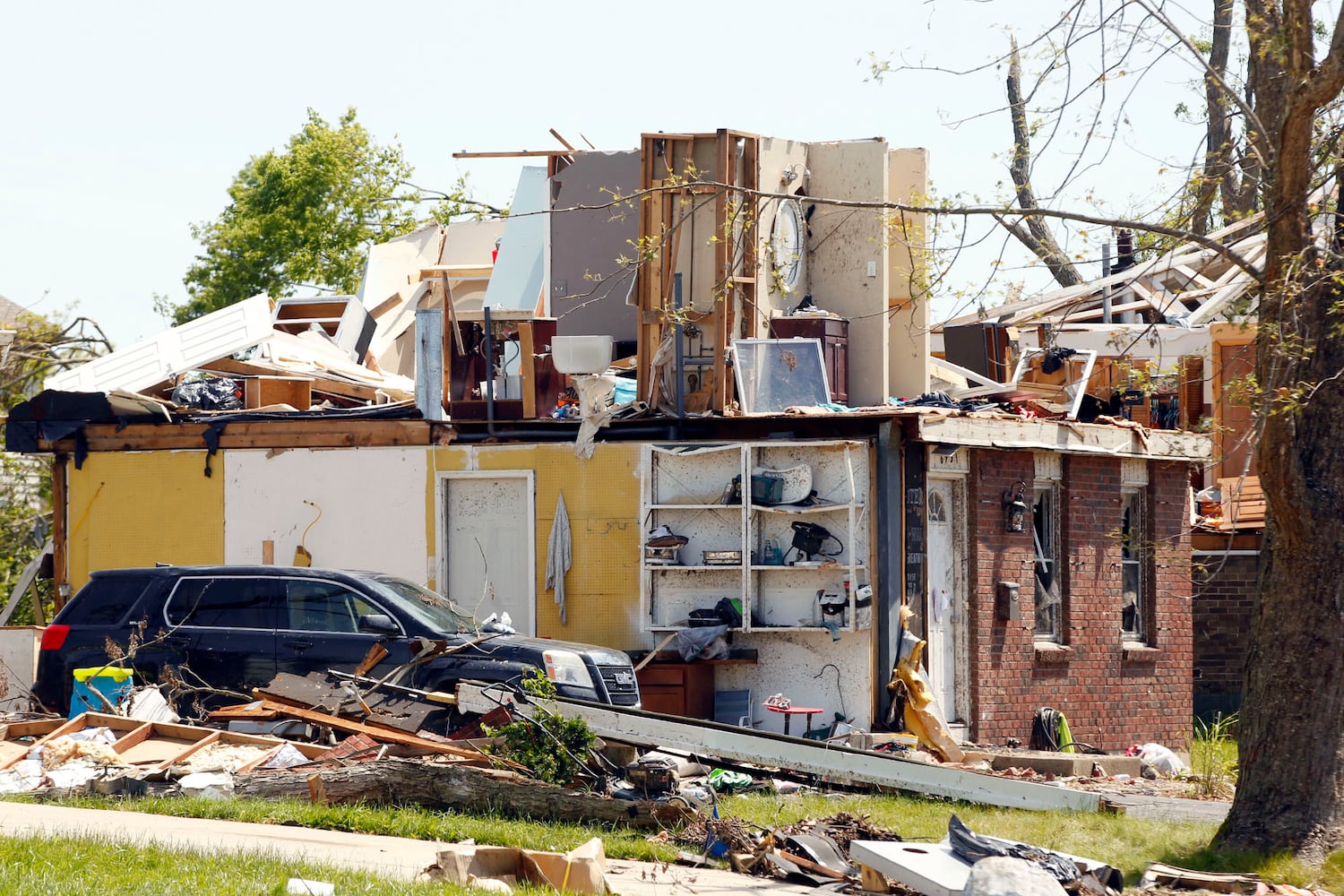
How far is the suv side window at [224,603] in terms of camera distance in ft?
42.7

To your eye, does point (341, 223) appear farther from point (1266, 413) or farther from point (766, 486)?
point (1266, 413)

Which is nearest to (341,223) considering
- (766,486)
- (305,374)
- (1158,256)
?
(305,374)

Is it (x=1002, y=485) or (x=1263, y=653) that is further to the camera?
(x=1002, y=485)

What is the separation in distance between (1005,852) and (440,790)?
3.78 m

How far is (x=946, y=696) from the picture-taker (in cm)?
1609

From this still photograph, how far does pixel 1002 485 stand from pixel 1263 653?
667cm

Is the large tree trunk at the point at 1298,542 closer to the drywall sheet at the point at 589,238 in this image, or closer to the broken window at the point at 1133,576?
the broken window at the point at 1133,576

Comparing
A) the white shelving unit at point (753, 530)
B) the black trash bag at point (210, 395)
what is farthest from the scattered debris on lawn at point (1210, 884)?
the black trash bag at point (210, 395)

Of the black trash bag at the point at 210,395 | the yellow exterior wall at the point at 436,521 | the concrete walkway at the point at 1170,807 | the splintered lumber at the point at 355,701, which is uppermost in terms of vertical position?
the black trash bag at the point at 210,395

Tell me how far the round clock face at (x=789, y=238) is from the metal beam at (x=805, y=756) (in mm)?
7402

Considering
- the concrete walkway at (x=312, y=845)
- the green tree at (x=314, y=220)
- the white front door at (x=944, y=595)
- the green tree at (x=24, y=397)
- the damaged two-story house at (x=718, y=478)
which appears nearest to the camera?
the concrete walkway at (x=312, y=845)

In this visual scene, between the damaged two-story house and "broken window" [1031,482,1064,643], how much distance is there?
0.10 ft

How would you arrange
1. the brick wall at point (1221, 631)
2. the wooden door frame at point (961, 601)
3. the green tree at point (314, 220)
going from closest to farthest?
the wooden door frame at point (961, 601)
the brick wall at point (1221, 631)
the green tree at point (314, 220)

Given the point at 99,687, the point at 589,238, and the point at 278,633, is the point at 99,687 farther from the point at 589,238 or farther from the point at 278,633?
the point at 589,238
